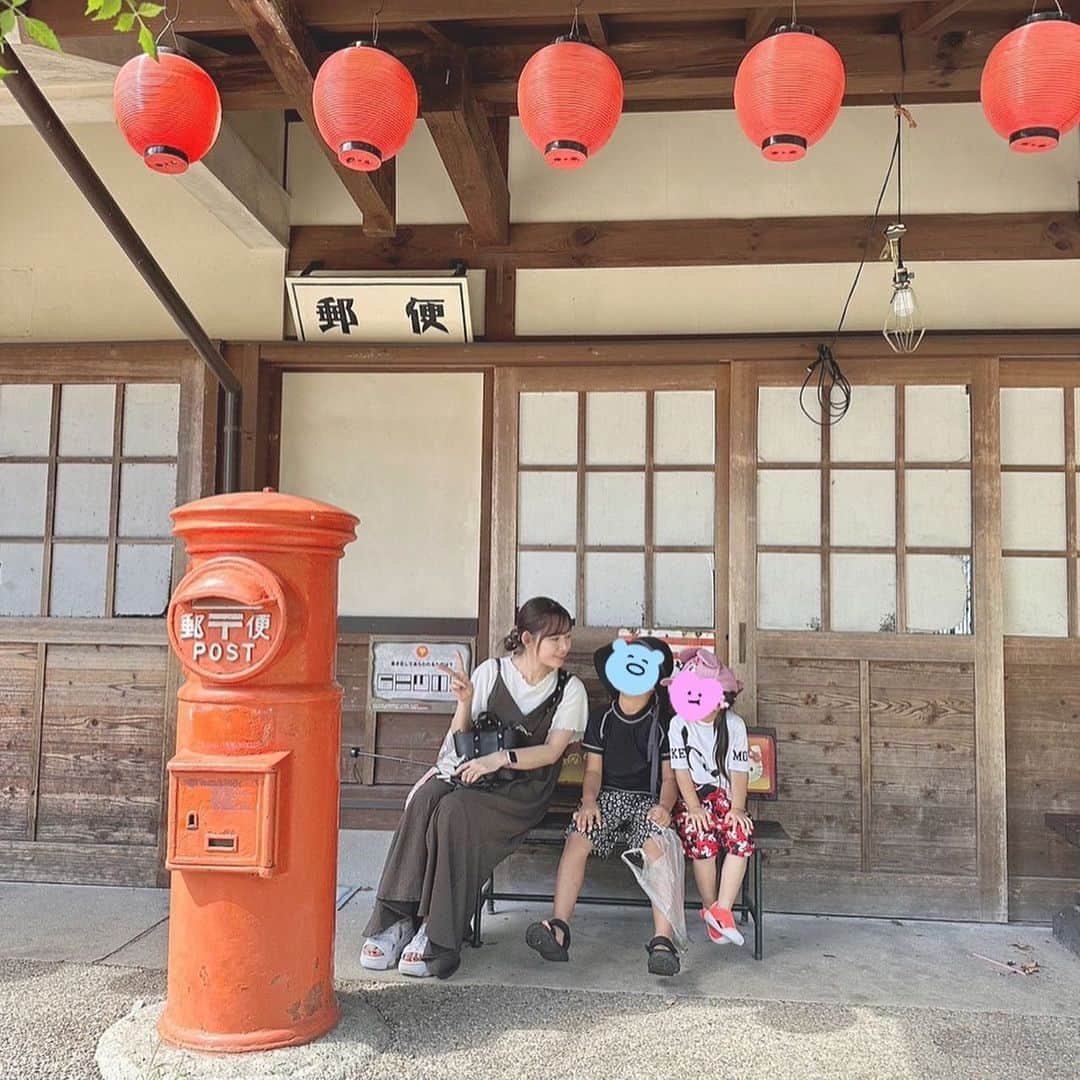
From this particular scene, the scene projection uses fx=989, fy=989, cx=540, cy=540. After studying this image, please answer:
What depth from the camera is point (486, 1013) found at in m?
3.19

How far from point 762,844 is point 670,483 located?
1690 mm

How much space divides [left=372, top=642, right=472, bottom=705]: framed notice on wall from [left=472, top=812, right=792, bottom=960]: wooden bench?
85cm

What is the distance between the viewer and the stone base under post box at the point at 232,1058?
268cm

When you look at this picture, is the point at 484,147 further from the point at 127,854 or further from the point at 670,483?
the point at 127,854

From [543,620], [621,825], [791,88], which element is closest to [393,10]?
[791,88]

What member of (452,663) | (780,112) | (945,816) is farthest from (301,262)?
(945,816)

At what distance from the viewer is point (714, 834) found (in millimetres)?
3877

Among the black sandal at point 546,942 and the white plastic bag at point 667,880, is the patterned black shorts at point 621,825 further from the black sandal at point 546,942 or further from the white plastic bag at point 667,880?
the black sandal at point 546,942

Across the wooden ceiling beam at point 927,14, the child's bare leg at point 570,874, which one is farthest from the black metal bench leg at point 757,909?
the wooden ceiling beam at point 927,14

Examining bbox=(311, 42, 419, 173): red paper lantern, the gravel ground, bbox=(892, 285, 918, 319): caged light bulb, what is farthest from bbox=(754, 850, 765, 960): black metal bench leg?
bbox=(311, 42, 419, 173): red paper lantern

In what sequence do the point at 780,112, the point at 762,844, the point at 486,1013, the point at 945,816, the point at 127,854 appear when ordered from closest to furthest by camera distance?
the point at 780,112
the point at 486,1013
the point at 762,844
the point at 945,816
the point at 127,854

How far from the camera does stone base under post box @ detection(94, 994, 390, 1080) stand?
268cm

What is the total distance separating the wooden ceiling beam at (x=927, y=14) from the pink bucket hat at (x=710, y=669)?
8.23 ft

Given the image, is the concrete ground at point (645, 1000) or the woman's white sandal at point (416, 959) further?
the woman's white sandal at point (416, 959)
